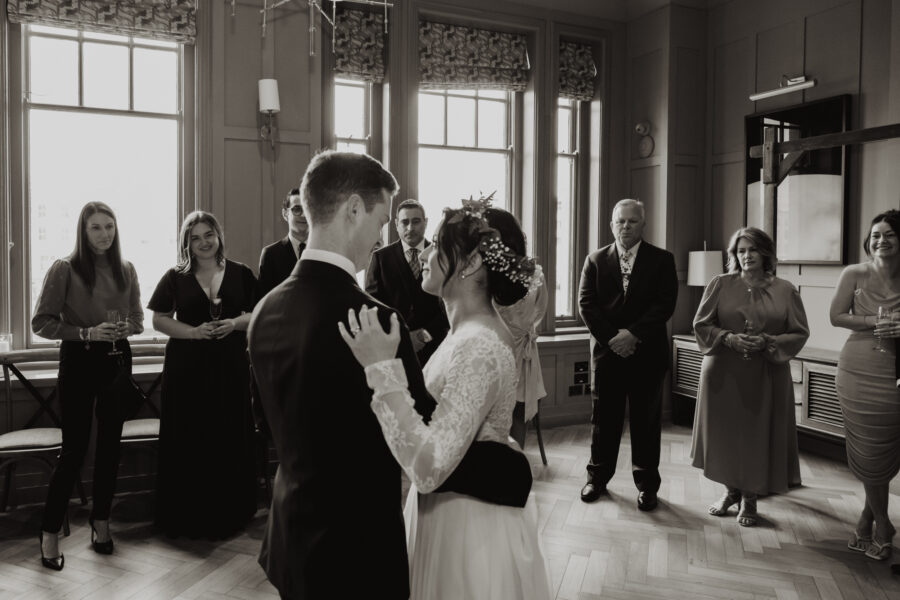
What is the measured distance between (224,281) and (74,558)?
4.94 feet

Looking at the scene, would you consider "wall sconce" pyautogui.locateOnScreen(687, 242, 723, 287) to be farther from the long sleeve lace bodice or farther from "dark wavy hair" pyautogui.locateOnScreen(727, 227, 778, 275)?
the long sleeve lace bodice

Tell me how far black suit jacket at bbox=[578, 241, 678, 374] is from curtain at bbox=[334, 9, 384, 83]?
2.43m

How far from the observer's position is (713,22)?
6.14m

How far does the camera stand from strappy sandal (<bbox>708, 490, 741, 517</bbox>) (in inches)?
154

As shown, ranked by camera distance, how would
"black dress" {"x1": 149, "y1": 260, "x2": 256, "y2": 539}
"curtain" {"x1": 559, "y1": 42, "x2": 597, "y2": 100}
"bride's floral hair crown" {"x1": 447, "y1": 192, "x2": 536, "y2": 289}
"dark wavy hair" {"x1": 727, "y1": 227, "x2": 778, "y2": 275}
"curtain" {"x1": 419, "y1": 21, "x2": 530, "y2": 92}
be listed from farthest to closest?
"curtain" {"x1": 559, "y1": 42, "x2": 597, "y2": 100} → "curtain" {"x1": 419, "y1": 21, "x2": 530, "y2": 92} → "dark wavy hair" {"x1": 727, "y1": 227, "x2": 778, "y2": 275} → "black dress" {"x1": 149, "y1": 260, "x2": 256, "y2": 539} → "bride's floral hair crown" {"x1": 447, "y1": 192, "x2": 536, "y2": 289}

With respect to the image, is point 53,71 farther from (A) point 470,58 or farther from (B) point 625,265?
(B) point 625,265

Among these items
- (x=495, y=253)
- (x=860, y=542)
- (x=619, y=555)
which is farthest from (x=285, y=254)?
(x=860, y=542)

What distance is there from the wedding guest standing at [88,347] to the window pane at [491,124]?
3.47 m

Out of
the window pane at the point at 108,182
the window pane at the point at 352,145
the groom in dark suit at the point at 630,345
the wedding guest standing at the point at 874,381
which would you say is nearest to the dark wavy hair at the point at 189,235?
the window pane at the point at 108,182

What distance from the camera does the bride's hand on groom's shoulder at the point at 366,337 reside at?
4.25 feet

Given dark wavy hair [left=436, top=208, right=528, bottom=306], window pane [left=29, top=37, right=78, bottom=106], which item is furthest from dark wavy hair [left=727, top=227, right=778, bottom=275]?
window pane [left=29, top=37, right=78, bottom=106]

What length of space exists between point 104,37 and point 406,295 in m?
2.69

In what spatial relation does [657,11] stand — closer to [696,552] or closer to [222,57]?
[222,57]

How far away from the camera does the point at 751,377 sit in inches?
151
